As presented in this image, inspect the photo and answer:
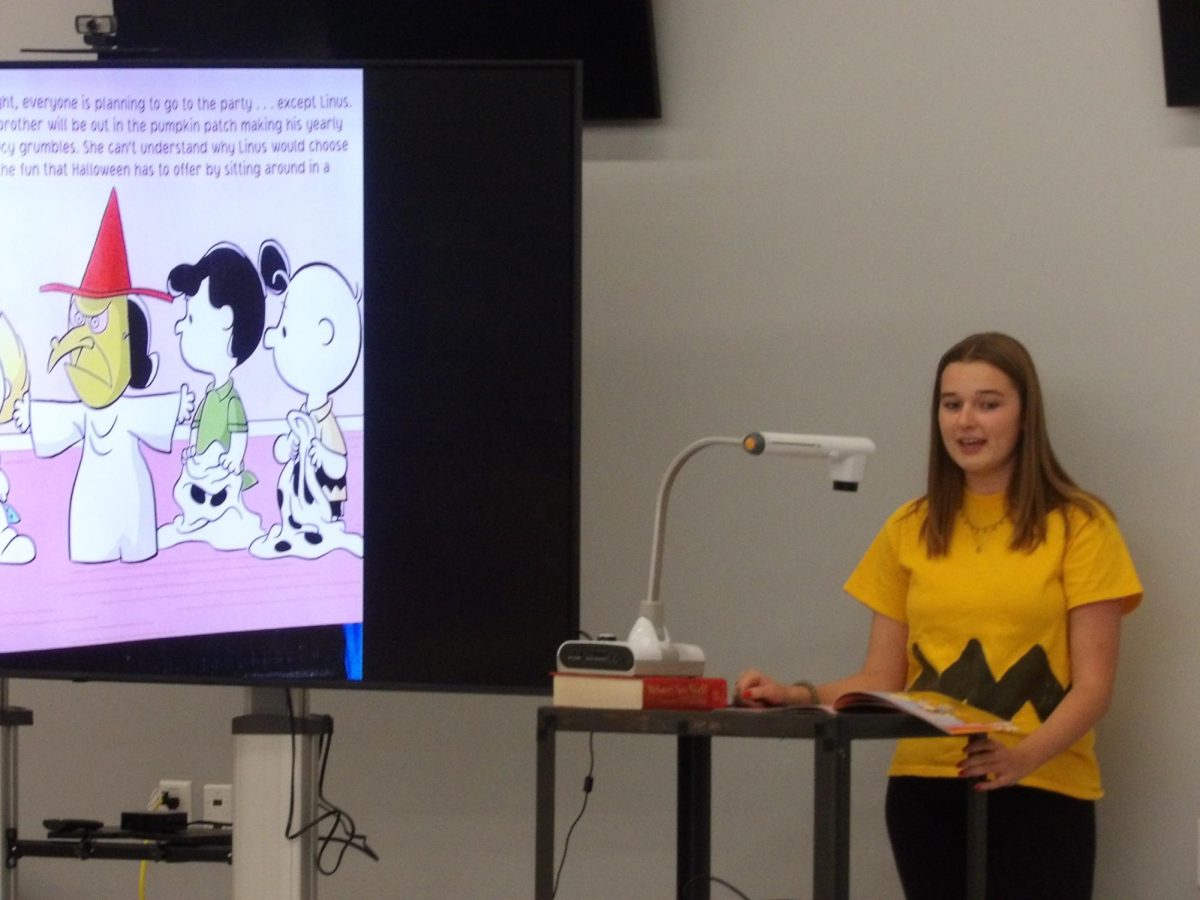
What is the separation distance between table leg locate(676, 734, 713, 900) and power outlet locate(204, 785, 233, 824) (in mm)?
1183

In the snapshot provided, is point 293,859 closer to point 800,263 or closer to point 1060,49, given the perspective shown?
point 800,263

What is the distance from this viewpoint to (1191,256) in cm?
279

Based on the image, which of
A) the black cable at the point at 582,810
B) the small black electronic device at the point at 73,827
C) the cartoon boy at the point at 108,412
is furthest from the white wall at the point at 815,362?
the cartoon boy at the point at 108,412

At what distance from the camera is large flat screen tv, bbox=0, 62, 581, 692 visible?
103 inches

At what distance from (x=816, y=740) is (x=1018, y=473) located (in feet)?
2.89

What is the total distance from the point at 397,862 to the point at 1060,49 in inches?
83.1

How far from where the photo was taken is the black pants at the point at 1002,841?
2482 millimetres

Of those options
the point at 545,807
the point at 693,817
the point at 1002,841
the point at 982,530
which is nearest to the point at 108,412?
the point at 545,807

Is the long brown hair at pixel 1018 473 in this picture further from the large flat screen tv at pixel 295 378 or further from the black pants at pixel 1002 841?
the large flat screen tv at pixel 295 378

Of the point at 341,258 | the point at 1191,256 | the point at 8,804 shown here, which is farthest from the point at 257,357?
the point at 1191,256

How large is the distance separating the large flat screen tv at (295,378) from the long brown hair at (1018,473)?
64 centimetres

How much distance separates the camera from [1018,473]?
261 cm

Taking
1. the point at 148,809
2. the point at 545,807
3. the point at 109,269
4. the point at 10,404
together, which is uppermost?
the point at 109,269

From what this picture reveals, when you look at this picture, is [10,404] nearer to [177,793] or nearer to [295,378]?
[295,378]
